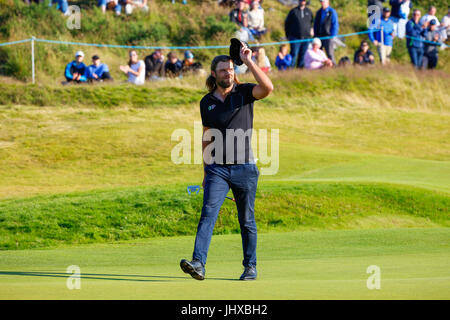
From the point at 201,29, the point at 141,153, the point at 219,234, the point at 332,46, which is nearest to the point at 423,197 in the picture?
the point at 219,234

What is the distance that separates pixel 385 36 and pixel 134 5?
35.4 ft

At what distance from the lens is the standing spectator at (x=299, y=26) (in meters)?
27.6

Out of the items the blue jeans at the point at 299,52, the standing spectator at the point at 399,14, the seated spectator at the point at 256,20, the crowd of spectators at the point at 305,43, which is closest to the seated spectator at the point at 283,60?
the crowd of spectators at the point at 305,43

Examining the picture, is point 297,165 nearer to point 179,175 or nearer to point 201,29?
point 179,175

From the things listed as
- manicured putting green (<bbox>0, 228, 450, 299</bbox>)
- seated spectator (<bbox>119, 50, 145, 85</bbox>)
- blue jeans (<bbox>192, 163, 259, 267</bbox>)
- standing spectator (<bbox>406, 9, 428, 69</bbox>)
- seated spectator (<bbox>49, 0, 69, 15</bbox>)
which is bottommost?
manicured putting green (<bbox>0, 228, 450, 299</bbox>)

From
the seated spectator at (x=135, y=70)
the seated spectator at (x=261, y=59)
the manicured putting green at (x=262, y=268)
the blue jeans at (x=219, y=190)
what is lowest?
the manicured putting green at (x=262, y=268)

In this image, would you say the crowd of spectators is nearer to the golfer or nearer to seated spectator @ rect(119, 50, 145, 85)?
seated spectator @ rect(119, 50, 145, 85)

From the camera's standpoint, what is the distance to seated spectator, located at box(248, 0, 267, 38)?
30095mm

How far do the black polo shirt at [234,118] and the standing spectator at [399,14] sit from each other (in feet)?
77.6

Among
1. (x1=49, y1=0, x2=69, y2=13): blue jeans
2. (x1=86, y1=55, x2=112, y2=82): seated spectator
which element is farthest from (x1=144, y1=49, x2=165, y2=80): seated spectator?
(x1=49, y1=0, x2=69, y2=13): blue jeans

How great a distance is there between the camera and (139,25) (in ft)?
108

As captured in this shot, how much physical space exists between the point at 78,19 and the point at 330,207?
68.0 feet

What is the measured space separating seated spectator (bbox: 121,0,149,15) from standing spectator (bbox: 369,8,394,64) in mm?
9864

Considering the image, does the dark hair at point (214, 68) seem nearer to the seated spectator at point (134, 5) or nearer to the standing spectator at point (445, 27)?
the standing spectator at point (445, 27)
